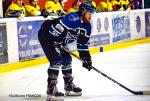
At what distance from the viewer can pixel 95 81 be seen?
687 cm

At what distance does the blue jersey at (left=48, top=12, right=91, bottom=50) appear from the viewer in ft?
17.1

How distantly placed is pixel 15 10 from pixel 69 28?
3.98 m

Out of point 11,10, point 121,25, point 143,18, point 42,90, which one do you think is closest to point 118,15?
point 121,25

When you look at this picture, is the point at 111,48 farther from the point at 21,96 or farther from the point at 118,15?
the point at 21,96

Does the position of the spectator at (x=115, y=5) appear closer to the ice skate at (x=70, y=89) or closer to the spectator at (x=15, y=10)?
the spectator at (x=15, y=10)

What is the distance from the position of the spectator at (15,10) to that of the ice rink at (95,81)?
3.26 ft

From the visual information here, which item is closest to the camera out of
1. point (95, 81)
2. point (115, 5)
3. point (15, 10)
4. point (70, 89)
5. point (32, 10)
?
point (70, 89)

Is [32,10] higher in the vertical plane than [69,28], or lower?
higher

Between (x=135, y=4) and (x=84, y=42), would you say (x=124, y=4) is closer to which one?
(x=135, y=4)

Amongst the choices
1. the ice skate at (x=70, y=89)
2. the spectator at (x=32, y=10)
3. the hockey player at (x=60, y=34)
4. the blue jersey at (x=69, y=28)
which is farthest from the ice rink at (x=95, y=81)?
the spectator at (x=32, y=10)

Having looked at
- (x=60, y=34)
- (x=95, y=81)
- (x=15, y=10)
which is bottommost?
(x=95, y=81)

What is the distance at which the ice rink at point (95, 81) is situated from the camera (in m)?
5.59

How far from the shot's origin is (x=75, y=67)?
346 inches

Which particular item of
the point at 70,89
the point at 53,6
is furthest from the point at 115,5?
the point at 70,89
